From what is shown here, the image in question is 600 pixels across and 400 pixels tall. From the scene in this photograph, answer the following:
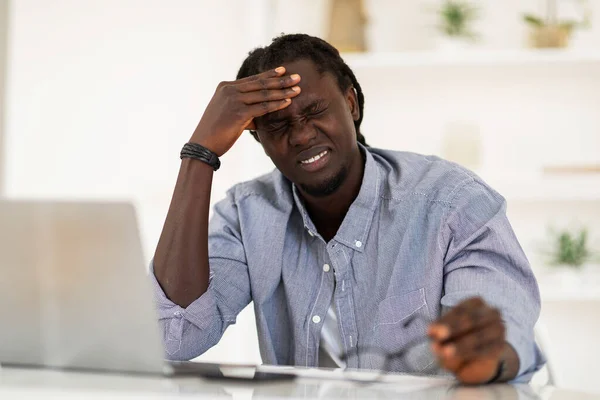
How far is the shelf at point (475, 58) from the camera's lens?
2824 millimetres

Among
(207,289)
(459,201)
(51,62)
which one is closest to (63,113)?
(51,62)

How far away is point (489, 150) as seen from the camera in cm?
301

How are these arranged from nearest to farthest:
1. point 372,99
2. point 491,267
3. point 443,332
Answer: point 443,332 → point 491,267 → point 372,99

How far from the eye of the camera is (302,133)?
5.08 feet

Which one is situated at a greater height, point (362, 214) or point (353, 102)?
point (353, 102)

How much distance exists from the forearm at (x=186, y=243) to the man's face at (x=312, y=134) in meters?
0.16

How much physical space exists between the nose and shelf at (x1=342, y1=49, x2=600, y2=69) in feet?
4.53

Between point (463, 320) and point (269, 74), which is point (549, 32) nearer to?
point (269, 74)

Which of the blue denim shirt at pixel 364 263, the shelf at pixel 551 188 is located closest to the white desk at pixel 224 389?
the blue denim shirt at pixel 364 263

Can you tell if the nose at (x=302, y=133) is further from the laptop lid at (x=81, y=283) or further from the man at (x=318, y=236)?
the laptop lid at (x=81, y=283)

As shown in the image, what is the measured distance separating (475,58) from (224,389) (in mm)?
2222

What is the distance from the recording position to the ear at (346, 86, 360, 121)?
1.72m

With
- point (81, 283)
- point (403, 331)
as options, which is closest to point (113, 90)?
point (403, 331)

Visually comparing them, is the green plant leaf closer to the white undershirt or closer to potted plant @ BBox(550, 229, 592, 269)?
potted plant @ BBox(550, 229, 592, 269)
